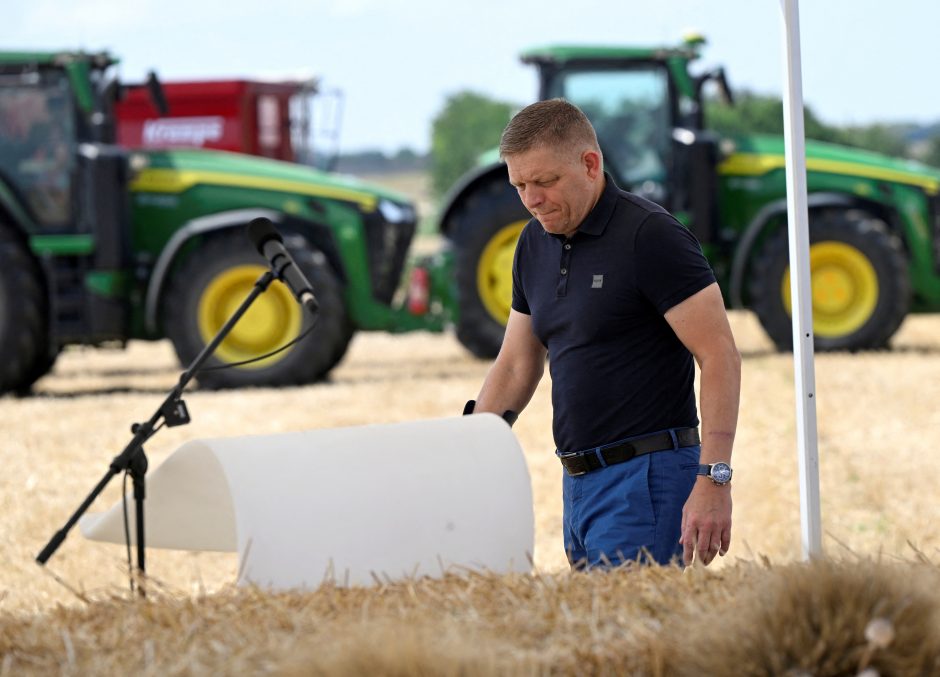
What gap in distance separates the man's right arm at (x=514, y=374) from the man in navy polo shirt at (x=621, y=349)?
0.24 feet

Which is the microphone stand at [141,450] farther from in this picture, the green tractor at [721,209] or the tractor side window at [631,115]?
the tractor side window at [631,115]

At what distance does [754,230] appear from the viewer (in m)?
13.2

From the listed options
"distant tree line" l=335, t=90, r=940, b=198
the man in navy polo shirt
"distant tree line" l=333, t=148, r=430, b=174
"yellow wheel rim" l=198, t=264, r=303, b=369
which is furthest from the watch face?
"distant tree line" l=333, t=148, r=430, b=174

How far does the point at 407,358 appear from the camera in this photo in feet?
53.3

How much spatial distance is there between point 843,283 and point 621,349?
10308mm

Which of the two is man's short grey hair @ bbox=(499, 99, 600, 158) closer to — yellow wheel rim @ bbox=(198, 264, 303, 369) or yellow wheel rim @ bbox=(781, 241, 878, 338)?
yellow wheel rim @ bbox=(198, 264, 303, 369)

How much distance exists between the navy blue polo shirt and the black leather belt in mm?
22

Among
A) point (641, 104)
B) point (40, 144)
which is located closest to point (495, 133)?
point (641, 104)

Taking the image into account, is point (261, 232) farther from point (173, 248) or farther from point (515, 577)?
point (173, 248)

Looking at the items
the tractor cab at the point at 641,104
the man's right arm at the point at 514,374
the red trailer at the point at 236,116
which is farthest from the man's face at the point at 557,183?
the red trailer at the point at 236,116

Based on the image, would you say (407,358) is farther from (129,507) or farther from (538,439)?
(129,507)

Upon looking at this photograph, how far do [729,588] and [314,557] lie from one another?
780mm

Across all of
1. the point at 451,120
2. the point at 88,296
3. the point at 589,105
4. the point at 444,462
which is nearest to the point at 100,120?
the point at 88,296

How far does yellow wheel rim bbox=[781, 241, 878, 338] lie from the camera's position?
44.0 ft
